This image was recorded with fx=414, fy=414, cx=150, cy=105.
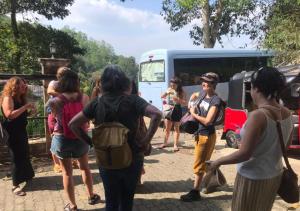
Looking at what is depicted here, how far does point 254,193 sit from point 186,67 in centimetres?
1306

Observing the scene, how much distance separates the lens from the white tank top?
282 centimetres

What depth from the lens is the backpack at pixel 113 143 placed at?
3348mm

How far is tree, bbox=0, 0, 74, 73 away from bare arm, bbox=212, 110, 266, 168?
19598 mm

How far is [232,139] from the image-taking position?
10.3m

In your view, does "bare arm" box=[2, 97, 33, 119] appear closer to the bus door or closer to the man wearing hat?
the man wearing hat

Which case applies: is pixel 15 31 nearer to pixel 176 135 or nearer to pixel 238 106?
pixel 176 135

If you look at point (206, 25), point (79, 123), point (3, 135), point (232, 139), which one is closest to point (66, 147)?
point (79, 123)

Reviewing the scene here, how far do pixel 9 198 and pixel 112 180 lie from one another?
113 inches

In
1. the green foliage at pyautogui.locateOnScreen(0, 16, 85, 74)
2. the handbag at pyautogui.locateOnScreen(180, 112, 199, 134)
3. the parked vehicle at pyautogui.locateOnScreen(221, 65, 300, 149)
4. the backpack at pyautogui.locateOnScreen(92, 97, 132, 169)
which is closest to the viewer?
the backpack at pyautogui.locateOnScreen(92, 97, 132, 169)

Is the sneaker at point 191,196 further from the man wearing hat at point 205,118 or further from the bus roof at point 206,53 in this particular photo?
the bus roof at point 206,53

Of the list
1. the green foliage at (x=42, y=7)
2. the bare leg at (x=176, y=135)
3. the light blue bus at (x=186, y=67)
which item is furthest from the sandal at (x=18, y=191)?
the green foliage at (x=42, y=7)

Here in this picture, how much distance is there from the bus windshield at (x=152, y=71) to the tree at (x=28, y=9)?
735cm

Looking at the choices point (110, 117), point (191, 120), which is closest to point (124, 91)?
point (110, 117)

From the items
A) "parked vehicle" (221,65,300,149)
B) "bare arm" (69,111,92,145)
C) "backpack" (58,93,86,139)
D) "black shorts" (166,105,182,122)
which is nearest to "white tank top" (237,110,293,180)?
"bare arm" (69,111,92,145)
